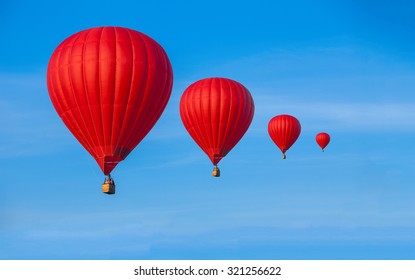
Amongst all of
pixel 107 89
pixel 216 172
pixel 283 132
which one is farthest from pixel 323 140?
pixel 107 89

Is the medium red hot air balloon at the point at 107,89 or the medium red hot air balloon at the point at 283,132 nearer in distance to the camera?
the medium red hot air balloon at the point at 107,89

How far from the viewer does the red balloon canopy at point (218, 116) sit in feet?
159

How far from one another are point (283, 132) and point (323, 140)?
10871mm

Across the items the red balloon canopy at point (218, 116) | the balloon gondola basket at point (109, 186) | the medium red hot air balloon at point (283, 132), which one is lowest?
the balloon gondola basket at point (109, 186)

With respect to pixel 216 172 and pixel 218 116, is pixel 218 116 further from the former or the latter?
pixel 216 172

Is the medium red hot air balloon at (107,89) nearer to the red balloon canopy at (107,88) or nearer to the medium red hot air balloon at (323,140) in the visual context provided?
the red balloon canopy at (107,88)

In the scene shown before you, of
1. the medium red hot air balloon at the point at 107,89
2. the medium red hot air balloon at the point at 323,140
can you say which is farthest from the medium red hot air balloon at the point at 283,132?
the medium red hot air balloon at the point at 107,89

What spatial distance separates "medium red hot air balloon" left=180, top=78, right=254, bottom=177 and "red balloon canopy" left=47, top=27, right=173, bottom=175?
37.3ft

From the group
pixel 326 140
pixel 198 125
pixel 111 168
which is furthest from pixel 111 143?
pixel 326 140

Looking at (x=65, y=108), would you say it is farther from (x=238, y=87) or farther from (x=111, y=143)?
(x=238, y=87)

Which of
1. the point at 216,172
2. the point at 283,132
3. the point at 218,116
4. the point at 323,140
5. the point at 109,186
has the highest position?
the point at 323,140

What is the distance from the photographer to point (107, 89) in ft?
119

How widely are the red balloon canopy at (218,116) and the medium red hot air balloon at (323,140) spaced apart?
1043 inches

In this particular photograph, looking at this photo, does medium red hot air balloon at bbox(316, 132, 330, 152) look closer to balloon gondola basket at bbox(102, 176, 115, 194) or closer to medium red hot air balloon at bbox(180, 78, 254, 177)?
medium red hot air balloon at bbox(180, 78, 254, 177)
